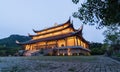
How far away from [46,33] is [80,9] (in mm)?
59392

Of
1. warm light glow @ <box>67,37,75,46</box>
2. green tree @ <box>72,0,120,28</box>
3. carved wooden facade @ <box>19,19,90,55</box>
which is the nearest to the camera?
green tree @ <box>72,0,120,28</box>

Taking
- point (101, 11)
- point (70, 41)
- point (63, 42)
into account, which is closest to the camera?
point (101, 11)

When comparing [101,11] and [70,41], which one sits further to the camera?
[70,41]

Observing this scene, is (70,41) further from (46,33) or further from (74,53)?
(46,33)

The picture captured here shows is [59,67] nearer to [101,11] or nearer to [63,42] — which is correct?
[101,11]

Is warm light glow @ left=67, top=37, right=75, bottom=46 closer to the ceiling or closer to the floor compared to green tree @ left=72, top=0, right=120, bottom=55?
closer to the ceiling

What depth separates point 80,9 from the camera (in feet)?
32.1

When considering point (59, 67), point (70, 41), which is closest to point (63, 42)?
point (70, 41)

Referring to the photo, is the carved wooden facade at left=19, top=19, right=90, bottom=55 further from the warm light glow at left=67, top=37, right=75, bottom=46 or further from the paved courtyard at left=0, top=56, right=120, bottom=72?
the paved courtyard at left=0, top=56, right=120, bottom=72

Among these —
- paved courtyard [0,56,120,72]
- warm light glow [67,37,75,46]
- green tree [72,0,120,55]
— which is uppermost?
warm light glow [67,37,75,46]

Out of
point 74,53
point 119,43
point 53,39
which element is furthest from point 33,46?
point 119,43

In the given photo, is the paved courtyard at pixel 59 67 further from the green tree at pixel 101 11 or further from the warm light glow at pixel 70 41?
the warm light glow at pixel 70 41

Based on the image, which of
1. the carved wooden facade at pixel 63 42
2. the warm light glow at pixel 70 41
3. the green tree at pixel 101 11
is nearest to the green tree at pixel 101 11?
the green tree at pixel 101 11

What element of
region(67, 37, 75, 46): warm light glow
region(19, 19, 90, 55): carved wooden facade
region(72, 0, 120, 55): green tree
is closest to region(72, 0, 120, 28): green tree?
region(72, 0, 120, 55): green tree
